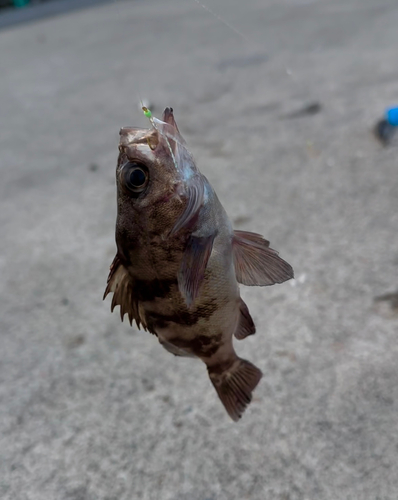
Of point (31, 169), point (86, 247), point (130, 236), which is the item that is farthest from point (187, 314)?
point (31, 169)

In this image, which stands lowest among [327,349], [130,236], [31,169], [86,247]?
[31,169]

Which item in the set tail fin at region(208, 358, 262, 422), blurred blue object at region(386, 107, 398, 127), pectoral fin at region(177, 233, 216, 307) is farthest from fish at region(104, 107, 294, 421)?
blurred blue object at region(386, 107, 398, 127)

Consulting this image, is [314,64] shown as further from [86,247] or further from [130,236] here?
[130,236]

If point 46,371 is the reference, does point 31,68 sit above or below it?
below


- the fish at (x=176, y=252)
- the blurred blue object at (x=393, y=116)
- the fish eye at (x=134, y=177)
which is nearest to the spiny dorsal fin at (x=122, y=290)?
the fish at (x=176, y=252)

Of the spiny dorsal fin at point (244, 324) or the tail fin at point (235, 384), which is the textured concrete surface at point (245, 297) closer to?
the tail fin at point (235, 384)
